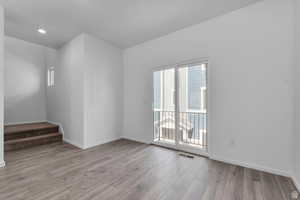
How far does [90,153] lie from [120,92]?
79.1 inches

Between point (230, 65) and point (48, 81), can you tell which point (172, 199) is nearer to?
point (230, 65)

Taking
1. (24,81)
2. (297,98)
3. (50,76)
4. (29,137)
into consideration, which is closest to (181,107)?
(297,98)

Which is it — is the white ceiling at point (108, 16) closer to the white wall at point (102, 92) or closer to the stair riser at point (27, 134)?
the white wall at point (102, 92)

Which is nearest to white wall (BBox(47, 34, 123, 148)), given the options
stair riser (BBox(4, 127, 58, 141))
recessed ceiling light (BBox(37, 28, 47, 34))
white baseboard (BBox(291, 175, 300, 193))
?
stair riser (BBox(4, 127, 58, 141))

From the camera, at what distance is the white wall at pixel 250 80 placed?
219 cm

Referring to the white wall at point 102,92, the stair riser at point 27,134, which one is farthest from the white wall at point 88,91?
the stair riser at point 27,134

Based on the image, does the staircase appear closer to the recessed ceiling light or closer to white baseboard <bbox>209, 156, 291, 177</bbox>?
the recessed ceiling light

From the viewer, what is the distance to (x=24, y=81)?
195 inches

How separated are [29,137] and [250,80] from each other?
5499 millimetres

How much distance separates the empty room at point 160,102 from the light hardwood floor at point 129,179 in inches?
0.7

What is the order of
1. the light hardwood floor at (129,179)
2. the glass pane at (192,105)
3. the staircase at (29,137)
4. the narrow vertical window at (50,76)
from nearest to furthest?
the light hardwood floor at (129,179) < the glass pane at (192,105) < the staircase at (29,137) < the narrow vertical window at (50,76)

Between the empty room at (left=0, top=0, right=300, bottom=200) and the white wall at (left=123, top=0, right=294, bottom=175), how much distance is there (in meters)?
0.02

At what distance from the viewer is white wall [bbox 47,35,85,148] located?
11.8ft

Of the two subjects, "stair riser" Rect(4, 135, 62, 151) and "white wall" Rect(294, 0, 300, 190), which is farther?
"stair riser" Rect(4, 135, 62, 151)
